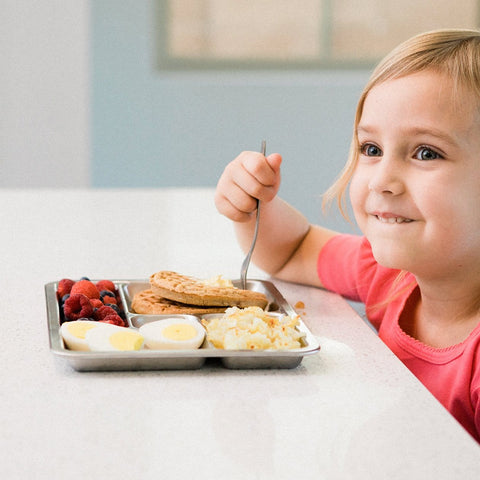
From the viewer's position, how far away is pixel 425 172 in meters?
1.02

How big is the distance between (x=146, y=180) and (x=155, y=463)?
4979 millimetres

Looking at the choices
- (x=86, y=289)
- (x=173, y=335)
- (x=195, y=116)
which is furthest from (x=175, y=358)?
(x=195, y=116)

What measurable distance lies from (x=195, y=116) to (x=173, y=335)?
4.71 m

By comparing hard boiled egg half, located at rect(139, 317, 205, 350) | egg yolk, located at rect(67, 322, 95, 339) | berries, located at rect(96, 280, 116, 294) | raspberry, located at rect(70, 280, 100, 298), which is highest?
egg yolk, located at rect(67, 322, 95, 339)

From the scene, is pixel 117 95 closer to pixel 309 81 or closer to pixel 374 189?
pixel 309 81

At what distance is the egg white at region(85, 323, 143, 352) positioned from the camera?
0.85 metres

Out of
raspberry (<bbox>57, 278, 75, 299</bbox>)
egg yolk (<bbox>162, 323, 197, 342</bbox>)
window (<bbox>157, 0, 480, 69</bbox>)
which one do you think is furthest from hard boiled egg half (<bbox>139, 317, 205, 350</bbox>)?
window (<bbox>157, 0, 480, 69</bbox>)

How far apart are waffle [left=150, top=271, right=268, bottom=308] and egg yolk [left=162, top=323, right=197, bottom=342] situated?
0.43ft

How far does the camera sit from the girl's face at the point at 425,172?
1.02 m

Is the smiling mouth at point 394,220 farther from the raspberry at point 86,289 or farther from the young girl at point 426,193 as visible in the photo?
the raspberry at point 86,289

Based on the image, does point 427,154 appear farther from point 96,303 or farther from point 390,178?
point 96,303

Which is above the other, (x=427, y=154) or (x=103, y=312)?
(x=427, y=154)

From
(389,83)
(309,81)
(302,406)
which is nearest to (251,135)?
(309,81)

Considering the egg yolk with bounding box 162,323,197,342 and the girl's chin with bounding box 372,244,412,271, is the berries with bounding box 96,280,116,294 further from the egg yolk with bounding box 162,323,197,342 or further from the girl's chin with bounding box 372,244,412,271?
the girl's chin with bounding box 372,244,412,271
